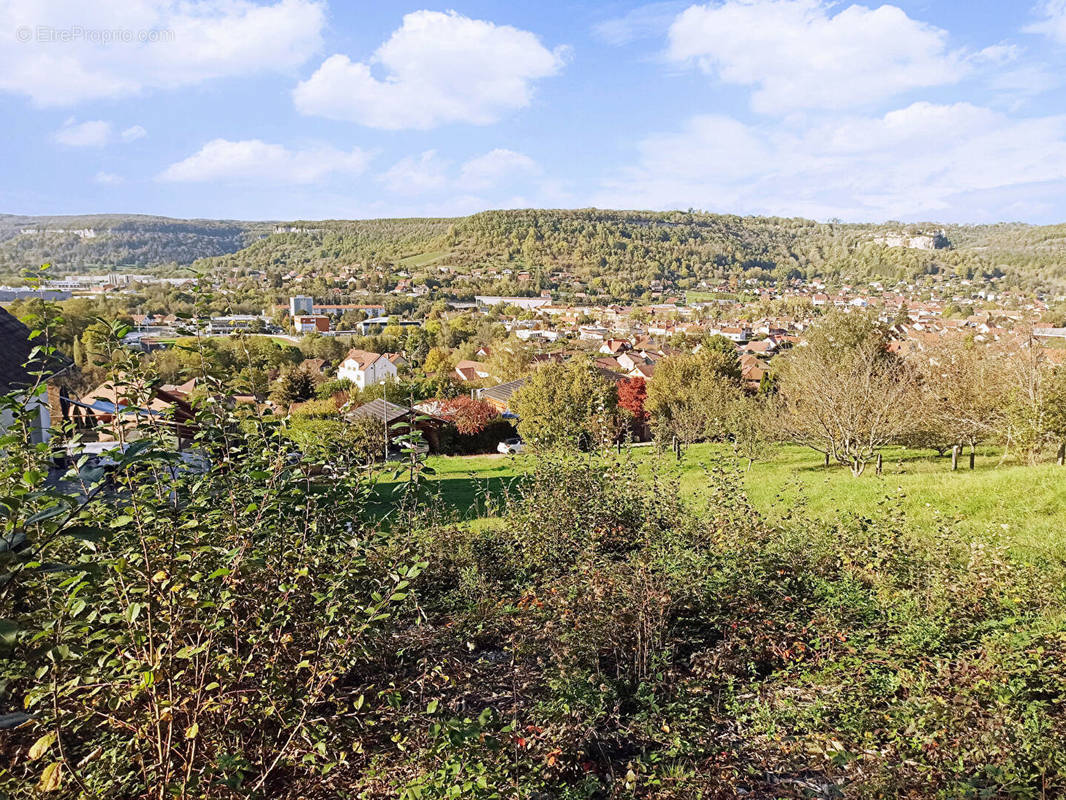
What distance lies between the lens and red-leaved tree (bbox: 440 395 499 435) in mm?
30516

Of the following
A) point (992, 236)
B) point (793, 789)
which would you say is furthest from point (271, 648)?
point (992, 236)

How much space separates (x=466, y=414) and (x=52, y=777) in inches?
1131

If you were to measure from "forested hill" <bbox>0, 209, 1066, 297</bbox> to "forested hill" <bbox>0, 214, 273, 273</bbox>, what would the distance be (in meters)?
1.37

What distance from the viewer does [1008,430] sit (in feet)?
44.2

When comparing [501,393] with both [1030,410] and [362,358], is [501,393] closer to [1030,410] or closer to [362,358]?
[362,358]

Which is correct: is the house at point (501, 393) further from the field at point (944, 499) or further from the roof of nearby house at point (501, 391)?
the field at point (944, 499)

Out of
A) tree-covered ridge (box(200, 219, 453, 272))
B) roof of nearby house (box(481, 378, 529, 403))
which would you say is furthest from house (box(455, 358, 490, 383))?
tree-covered ridge (box(200, 219, 453, 272))

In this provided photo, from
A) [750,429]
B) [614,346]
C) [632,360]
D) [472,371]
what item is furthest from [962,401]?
[614,346]

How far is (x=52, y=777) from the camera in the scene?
208 cm

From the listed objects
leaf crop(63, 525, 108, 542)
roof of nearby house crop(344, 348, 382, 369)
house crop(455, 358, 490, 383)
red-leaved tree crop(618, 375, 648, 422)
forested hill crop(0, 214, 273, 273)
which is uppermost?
forested hill crop(0, 214, 273, 273)

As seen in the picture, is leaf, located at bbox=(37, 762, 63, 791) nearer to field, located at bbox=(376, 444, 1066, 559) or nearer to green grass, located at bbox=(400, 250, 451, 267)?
field, located at bbox=(376, 444, 1066, 559)

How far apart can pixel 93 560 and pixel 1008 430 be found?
1605 cm

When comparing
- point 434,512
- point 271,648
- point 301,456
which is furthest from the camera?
point 434,512

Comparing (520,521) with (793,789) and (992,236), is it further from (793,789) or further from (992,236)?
(992,236)
